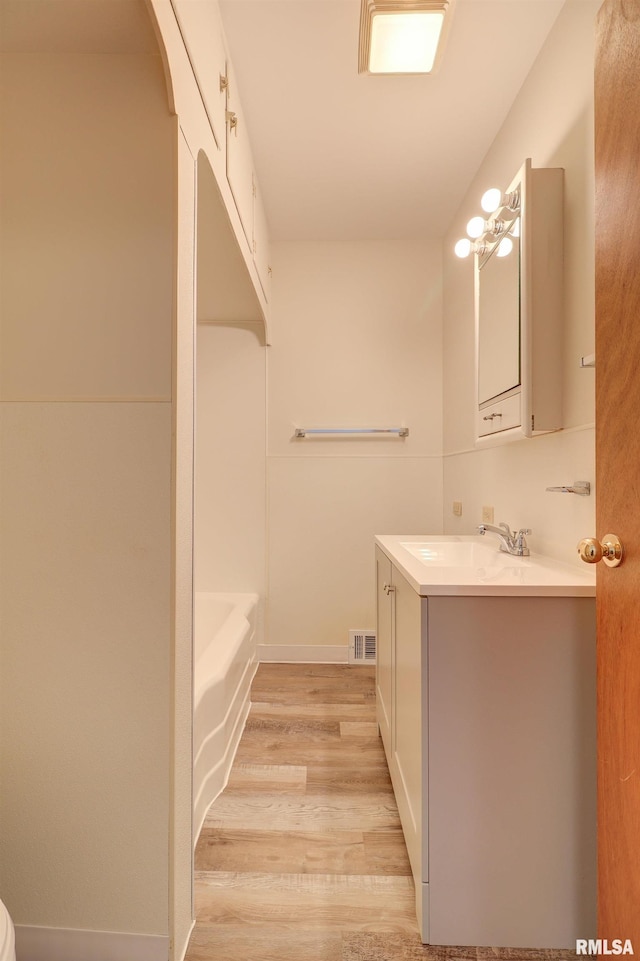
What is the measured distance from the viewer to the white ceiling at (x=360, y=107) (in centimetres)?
168

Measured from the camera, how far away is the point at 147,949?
1.16 m

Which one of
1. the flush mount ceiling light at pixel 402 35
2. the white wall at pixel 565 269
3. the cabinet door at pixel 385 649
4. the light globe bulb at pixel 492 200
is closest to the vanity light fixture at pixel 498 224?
the light globe bulb at pixel 492 200

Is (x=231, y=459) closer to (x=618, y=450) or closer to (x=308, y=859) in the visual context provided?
(x=308, y=859)

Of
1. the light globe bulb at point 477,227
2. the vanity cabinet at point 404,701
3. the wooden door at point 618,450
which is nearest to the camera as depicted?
the wooden door at point 618,450

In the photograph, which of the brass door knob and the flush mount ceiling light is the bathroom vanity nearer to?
the brass door knob

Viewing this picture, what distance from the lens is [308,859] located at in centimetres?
154

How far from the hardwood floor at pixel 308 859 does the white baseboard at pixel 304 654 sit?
31.3 inches

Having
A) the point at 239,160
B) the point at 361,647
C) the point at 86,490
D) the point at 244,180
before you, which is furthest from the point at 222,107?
the point at 361,647

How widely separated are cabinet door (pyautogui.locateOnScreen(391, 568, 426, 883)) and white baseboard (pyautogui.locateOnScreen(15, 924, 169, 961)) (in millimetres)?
614

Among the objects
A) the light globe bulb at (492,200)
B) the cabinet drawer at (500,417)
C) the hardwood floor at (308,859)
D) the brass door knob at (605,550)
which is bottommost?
the hardwood floor at (308,859)

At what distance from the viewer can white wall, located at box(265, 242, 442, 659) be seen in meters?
3.25

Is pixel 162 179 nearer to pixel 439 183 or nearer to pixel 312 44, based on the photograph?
pixel 312 44

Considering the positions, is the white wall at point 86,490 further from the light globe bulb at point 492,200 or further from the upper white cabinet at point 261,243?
the upper white cabinet at point 261,243

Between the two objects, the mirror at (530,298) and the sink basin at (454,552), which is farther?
the sink basin at (454,552)
